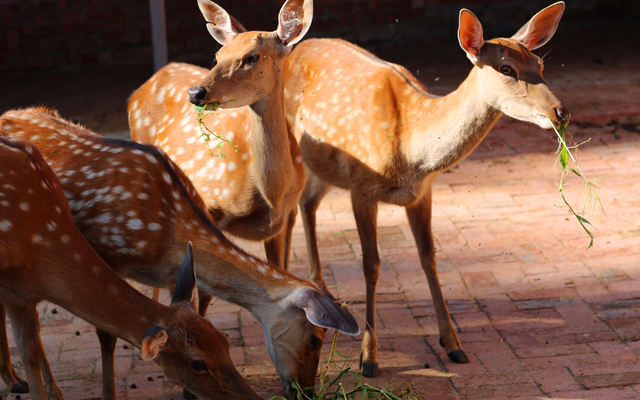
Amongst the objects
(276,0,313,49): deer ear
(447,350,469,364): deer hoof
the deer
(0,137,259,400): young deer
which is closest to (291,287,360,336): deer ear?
the deer

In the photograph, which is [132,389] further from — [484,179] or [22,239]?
[484,179]

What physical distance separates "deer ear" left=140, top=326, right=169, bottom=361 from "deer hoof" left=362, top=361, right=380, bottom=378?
5.64ft

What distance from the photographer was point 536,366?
4031 mm

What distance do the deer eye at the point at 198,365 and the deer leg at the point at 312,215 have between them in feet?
7.64

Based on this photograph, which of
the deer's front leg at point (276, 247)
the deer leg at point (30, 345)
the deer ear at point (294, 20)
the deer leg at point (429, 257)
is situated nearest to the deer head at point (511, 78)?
the deer ear at point (294, 20)

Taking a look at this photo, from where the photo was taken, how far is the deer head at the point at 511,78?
11.5 feet

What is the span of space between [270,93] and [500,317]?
7.19 feet

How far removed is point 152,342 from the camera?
2639 mm

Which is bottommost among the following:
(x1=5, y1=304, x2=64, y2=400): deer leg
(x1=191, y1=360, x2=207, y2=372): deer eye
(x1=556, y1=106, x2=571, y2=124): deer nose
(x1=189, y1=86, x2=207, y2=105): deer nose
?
(x1=5, y1=304, x2=64, y2=400): deer leg

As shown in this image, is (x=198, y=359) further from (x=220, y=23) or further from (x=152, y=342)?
(x=220, y=23)

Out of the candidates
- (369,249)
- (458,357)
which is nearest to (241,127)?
(369,249)

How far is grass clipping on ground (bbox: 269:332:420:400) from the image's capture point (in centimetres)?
334

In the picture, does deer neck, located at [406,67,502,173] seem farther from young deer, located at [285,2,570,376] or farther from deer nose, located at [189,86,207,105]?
deer nose, located at [189,86,207,105]

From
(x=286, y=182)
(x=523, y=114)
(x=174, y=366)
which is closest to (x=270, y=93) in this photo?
(x=286, y=182)
